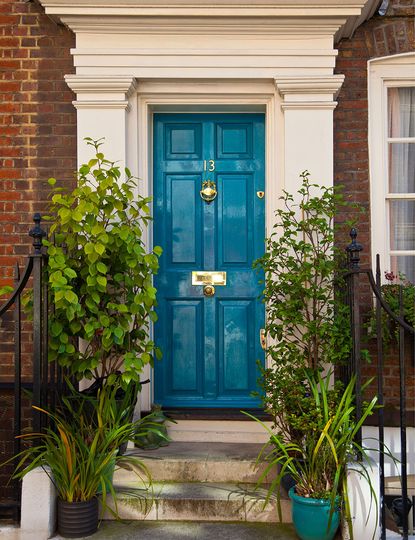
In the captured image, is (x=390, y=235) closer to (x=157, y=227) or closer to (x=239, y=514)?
(x=157, y=227)

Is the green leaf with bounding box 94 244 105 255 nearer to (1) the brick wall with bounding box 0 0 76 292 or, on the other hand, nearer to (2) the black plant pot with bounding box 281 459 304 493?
(1) the brick wall with bounding box 0 0 76 292

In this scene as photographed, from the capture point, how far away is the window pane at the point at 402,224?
504 centimetres

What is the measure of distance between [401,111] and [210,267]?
1.99 meters

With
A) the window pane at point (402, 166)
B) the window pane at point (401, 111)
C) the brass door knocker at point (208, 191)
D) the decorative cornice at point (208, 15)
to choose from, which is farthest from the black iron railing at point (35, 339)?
the window pane at point (401, 111)

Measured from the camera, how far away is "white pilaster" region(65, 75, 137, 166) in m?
4.64

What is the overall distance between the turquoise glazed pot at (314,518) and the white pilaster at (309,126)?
7.18 feet

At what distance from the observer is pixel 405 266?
16.5 feet

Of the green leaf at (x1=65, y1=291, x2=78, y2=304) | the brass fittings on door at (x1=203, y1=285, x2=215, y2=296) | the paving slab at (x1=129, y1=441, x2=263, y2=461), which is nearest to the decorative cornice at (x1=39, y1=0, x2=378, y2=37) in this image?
the brass fittings on door at (x1=203, y1=285, x2=215, y2=296)

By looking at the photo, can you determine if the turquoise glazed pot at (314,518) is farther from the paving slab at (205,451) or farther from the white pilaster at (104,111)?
the white pilaster at (104,111)

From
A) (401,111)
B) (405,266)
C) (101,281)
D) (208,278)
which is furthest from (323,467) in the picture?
(401,111)

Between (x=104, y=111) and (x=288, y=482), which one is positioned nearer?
(x=288, y=482)

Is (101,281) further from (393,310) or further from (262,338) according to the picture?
(393,310)

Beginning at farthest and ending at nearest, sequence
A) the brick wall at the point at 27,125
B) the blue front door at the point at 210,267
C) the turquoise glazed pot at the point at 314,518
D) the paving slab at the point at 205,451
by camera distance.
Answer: the blue front door at the point at 210,267, the brick wall at the point at 27,125, the paving slab at the point at 205,451, the turquoise glazed pot at the point at 314,518

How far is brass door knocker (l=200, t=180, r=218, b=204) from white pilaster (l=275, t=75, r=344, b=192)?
611 mm
